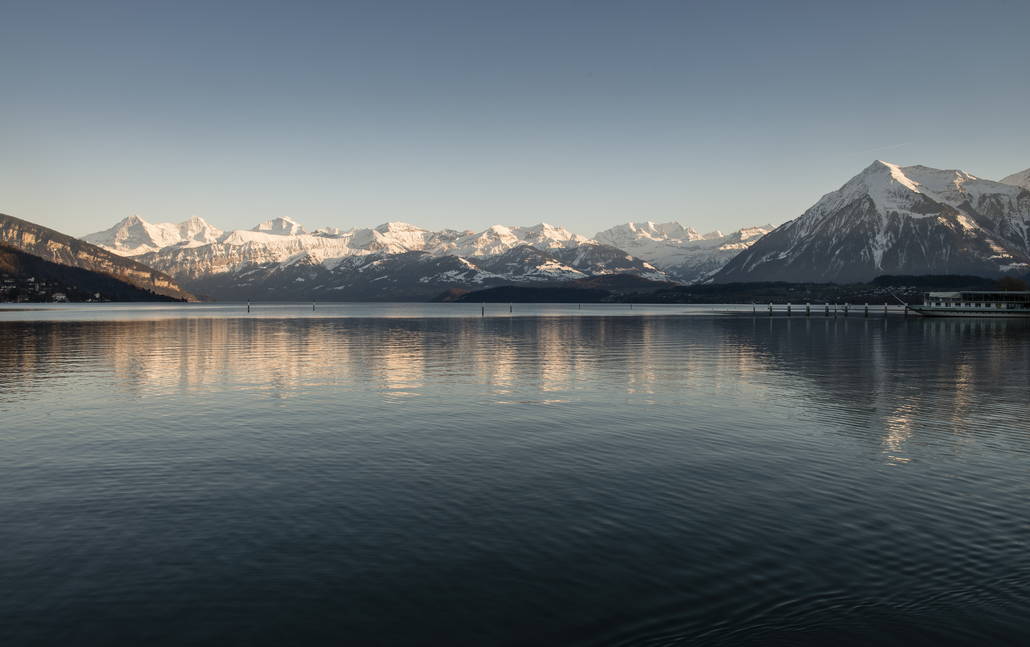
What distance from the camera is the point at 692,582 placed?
17.2 m

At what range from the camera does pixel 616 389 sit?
56031 millimetres

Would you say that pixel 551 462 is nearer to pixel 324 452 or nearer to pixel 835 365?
pixel 324 452

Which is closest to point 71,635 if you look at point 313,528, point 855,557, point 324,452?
point 313,528

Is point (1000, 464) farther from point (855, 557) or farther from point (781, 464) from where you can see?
point (855, 557)

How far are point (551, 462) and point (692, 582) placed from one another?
→ 45.2 feet

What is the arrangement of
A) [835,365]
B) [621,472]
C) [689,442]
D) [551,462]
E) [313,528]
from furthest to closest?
1. [835,365]
2. [689,442]
3. [551,462]
4. [621,472]
5. [313,528]

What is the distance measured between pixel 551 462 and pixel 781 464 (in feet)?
34.8

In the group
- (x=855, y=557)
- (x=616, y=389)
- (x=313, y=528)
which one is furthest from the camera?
(x=616, y=389)

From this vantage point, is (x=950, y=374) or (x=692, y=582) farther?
(x=950, y=374)

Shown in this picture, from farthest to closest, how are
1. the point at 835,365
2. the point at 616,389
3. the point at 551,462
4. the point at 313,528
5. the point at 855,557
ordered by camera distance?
the point at 835,365
the point at 616,389
the point at 551,462
the point at 313,528
the point at 855,557

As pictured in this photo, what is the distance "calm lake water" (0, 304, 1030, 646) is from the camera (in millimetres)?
15406

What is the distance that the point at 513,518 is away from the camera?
73.5 ft

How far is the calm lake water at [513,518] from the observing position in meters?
15.4

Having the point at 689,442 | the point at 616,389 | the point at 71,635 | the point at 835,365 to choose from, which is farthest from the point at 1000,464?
the point at 835,365
